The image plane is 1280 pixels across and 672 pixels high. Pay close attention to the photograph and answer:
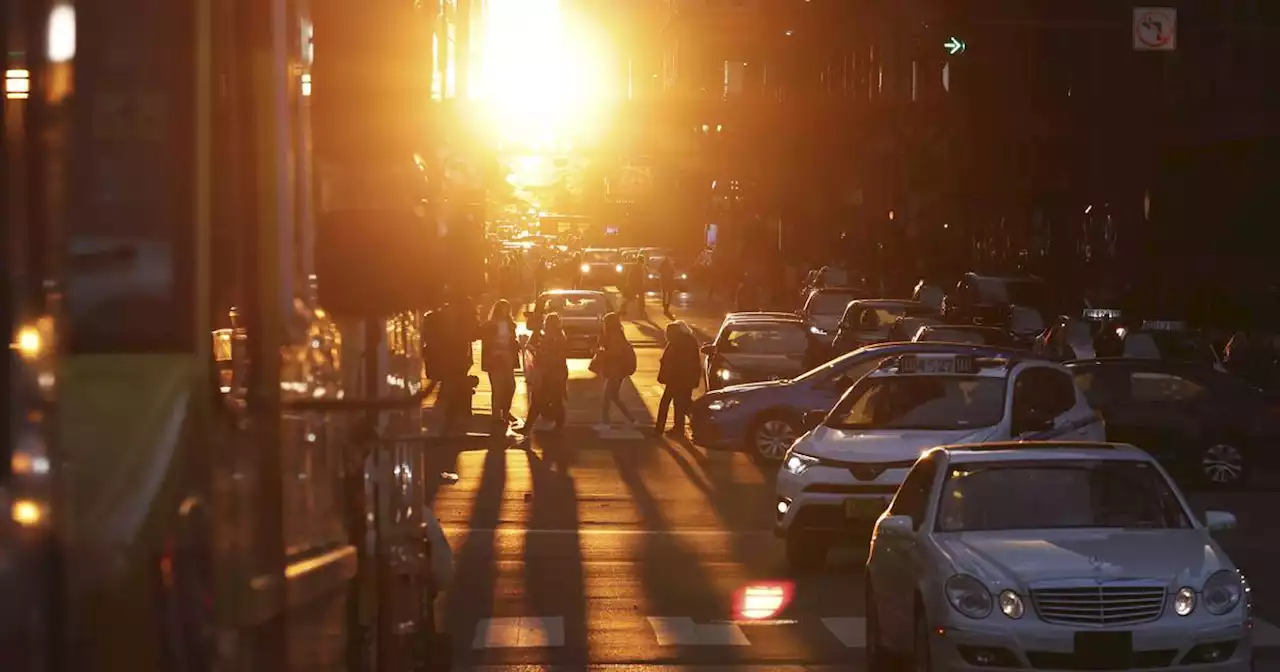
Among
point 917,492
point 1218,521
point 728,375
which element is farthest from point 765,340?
point 1218,521

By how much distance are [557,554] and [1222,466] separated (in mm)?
9764

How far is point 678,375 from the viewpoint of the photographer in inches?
1190

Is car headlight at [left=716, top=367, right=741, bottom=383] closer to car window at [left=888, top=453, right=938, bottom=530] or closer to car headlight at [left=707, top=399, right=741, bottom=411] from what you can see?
car headlight at [left=707, top=399, right=741, bottom=411]

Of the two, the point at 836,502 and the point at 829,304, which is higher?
the point at 836,502

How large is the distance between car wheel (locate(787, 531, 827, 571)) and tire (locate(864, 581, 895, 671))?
470 cm

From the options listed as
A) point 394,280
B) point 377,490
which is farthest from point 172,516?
point 377,490

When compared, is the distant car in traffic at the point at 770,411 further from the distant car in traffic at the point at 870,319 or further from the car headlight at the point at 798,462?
the distant car in traffic at the point at 870,319

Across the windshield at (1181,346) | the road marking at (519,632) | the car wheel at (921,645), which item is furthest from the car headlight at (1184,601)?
the windshield at (1181,346)

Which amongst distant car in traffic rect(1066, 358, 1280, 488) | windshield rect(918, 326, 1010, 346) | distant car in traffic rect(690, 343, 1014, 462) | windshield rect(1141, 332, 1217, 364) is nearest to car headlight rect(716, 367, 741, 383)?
windshield rect(918, 326, 1010, 346)

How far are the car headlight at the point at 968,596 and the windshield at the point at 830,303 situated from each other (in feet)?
115

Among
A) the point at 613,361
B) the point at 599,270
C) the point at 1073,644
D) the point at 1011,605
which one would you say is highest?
the point at 1011,605

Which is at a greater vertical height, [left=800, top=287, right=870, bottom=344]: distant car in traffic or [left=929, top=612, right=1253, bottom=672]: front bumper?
[left=929, top=612, right=1253, bottom=672]: front bumper

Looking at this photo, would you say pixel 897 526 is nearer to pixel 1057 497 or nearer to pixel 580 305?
pixel 1057 497

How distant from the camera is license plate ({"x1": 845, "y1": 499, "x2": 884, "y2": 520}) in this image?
17.0 meters
